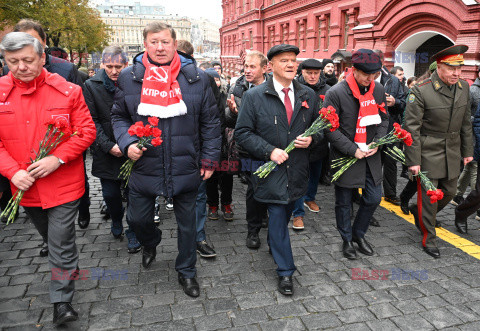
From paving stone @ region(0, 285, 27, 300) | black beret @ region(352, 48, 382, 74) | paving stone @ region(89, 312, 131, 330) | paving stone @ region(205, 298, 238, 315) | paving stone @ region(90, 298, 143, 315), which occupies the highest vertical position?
black beret @ region(352, 48, 382, 74)

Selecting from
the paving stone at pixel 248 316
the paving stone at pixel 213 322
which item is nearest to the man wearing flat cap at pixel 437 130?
the paving stone at pixel 248 316

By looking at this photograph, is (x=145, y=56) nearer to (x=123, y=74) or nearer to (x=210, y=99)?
(x=123, y=74)

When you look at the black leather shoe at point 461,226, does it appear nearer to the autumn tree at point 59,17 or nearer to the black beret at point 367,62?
the black beret at point 367,62

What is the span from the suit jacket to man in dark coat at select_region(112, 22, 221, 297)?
7.51 ft

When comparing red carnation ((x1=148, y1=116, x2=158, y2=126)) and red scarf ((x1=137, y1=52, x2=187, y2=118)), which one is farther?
red scarf ((x1=137, y1=52, x2=187, y2=118))

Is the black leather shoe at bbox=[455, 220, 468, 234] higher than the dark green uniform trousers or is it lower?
lower

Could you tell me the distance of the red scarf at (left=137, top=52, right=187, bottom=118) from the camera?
322 cm

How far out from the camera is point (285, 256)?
3.65 metres

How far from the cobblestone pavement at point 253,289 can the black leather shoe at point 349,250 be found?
4.4 inches

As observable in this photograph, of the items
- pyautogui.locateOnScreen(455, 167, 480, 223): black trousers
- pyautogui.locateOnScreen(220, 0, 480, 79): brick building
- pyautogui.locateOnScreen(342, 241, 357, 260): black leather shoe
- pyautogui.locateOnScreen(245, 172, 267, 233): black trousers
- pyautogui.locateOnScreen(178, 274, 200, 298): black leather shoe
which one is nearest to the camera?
pyautogui.locateOnScreen(178, 274, 200, 298): black leather shoe

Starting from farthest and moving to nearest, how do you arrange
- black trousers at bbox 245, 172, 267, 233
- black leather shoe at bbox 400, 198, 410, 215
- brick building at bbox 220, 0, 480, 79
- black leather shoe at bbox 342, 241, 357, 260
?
brick building at bbox 220, 0, 480, 79
black leather shoe at bbox 400, 198, 410, 215
black trousers at bbox 245, 172, 267, 233
black leather shoe at bbox 342, 241, 357, 260

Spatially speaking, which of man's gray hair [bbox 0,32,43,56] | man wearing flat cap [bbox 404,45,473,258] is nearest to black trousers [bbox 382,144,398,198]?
man wearing flat cap [bbox 404,45,473,258]

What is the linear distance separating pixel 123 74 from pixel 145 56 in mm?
249

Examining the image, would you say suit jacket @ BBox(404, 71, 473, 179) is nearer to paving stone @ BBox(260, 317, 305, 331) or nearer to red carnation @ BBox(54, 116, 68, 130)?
paving stone @ BBox(260, 317, 305, 331)
